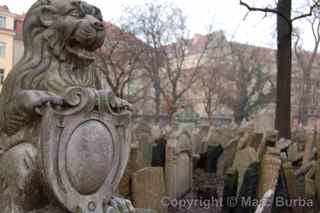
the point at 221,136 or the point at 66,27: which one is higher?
the point at 66,27

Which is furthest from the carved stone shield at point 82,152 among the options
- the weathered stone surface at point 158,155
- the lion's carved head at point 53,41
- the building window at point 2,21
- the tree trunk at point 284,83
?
the building window at point 2,21

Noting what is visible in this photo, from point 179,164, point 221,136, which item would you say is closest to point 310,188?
point 179,164

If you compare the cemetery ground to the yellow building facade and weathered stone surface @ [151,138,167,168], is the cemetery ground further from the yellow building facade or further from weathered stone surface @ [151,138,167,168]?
the yellow building facade

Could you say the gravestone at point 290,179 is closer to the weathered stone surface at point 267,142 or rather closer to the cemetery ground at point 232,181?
the cemetery ground at point 232,181

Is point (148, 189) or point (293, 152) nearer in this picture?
point (148, 189)

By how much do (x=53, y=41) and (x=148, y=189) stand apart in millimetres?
3398

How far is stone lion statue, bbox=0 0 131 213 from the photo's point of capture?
3.59m

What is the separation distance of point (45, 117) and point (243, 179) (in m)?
4.66

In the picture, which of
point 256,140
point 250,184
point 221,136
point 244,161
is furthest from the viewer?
point 221,136

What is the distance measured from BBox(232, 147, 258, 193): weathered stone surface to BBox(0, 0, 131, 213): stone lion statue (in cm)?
Answer: 398

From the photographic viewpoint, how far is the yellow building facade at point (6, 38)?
1705 inches

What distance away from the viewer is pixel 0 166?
12.4 ft

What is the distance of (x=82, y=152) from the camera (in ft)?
12.2

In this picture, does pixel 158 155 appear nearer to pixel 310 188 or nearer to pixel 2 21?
pixel 310 188
